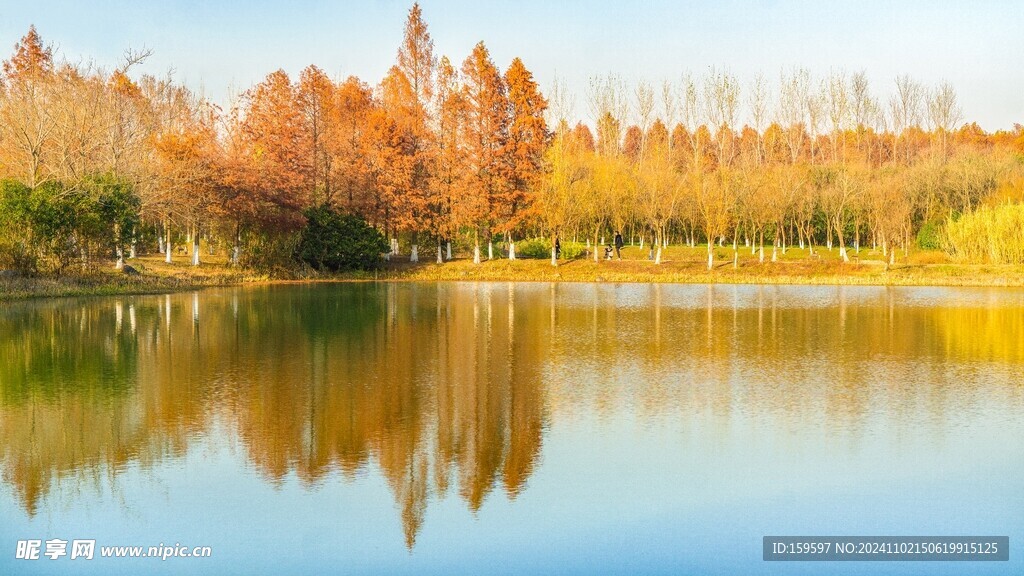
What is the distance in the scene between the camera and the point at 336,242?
53.3 metres

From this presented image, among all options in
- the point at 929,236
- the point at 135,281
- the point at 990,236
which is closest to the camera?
the point at 135,281

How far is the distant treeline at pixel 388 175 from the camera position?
42.2 m

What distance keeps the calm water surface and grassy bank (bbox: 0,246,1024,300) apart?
73.3 ft

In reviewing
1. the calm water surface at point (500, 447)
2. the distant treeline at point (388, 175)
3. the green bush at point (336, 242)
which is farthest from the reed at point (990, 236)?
the green bush at point (336, 242)

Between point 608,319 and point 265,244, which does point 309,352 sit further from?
point 265,244

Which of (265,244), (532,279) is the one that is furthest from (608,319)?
(265,244)

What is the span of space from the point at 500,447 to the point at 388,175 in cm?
4549

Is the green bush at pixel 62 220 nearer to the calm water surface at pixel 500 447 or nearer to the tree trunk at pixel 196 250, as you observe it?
the tree trunk at pixel 196 250

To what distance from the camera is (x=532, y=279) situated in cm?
5375

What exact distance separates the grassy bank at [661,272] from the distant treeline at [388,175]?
1.66 m

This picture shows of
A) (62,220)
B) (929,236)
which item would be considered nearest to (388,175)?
(62,220)

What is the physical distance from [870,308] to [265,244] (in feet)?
106

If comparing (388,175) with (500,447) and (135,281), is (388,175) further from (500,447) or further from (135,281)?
(500,447)

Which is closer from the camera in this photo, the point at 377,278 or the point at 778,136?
the point at 377,278
